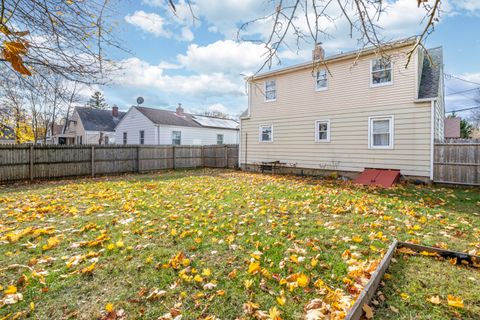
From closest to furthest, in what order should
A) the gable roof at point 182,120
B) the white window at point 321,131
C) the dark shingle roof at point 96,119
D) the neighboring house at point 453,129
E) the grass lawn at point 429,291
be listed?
the grass lawn at point 429,291 < the white window at point 321,131 < the neighboring house at point 453,129 < the gable roof at point 182,120 < the dark shingle roof at point 96,119

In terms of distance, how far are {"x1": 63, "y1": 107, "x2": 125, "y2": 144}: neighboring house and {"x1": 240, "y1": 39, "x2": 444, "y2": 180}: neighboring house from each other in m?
20.4

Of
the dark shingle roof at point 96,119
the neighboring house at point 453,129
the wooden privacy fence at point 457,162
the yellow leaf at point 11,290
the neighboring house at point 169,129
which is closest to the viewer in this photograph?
the yellow leaf at point 11,290

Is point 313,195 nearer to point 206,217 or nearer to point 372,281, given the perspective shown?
point 206,217

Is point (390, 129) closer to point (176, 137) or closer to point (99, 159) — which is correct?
point (99, 159)

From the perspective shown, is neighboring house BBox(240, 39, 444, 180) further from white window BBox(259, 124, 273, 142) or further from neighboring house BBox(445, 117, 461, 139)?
neighboring house BBox(445, 117, 461, 139)

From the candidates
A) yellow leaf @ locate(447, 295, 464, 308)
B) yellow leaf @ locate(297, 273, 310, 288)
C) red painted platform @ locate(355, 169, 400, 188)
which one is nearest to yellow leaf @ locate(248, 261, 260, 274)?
yellow leaf @ locate(297, 273, 310, 288)

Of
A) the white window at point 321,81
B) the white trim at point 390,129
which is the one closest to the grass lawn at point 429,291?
the white trim at point 390,129

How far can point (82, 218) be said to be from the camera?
4.80 metres

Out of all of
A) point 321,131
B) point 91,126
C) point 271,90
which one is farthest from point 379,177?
point 91,126

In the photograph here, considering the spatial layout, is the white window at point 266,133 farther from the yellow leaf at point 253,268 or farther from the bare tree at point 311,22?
the yellow leaf at point 253,268

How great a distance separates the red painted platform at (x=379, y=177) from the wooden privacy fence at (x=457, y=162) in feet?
4.56

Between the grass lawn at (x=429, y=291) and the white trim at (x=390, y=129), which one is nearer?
the grass lawn at (x=429, y=291)

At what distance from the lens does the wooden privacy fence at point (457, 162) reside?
877 cm

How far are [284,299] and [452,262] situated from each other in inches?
86.5
